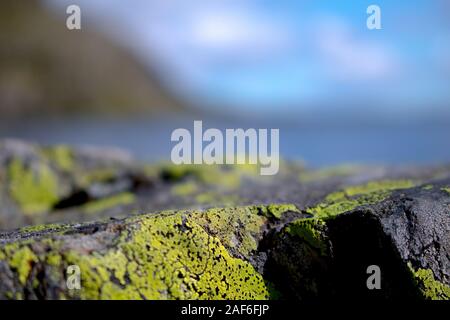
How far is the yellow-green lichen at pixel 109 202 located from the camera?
12.3m

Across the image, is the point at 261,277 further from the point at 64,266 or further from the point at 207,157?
the point at 207,157

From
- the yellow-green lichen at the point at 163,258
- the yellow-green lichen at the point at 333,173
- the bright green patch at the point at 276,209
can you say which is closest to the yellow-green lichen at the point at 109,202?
the yellow-green lichen at the point at 333,173

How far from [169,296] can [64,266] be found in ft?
4.20

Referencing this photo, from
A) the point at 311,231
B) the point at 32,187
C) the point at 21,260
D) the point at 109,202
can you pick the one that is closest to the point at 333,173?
the point at 109,202

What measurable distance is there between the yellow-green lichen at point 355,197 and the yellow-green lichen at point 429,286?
50.7 inches

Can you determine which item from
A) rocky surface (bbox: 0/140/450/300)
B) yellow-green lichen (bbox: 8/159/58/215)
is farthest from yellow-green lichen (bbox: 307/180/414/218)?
yellow-green lichen (bbox: 8/159/58/215)

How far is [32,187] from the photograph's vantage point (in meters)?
14.5

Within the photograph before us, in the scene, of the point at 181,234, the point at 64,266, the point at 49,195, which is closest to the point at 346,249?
the point at 181,234

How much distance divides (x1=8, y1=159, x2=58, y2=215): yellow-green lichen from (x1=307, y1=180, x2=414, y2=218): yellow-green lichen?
28.3ft

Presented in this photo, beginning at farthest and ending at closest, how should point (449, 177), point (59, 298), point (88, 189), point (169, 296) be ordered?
point (88, 189)
point (449, 177)
point (169, 296)
point (59, 298)

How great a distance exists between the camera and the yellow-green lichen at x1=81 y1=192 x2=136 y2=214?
40.2 feet

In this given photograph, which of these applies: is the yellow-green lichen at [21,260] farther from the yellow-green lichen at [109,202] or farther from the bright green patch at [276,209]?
the yellow-green lichen at [109,202]

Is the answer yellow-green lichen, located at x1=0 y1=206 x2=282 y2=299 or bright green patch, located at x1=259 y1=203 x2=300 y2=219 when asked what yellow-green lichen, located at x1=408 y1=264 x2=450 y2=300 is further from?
bright green patch, located at x1=259 y1=203 x2=300 y2=219

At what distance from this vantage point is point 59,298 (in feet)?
18.2
